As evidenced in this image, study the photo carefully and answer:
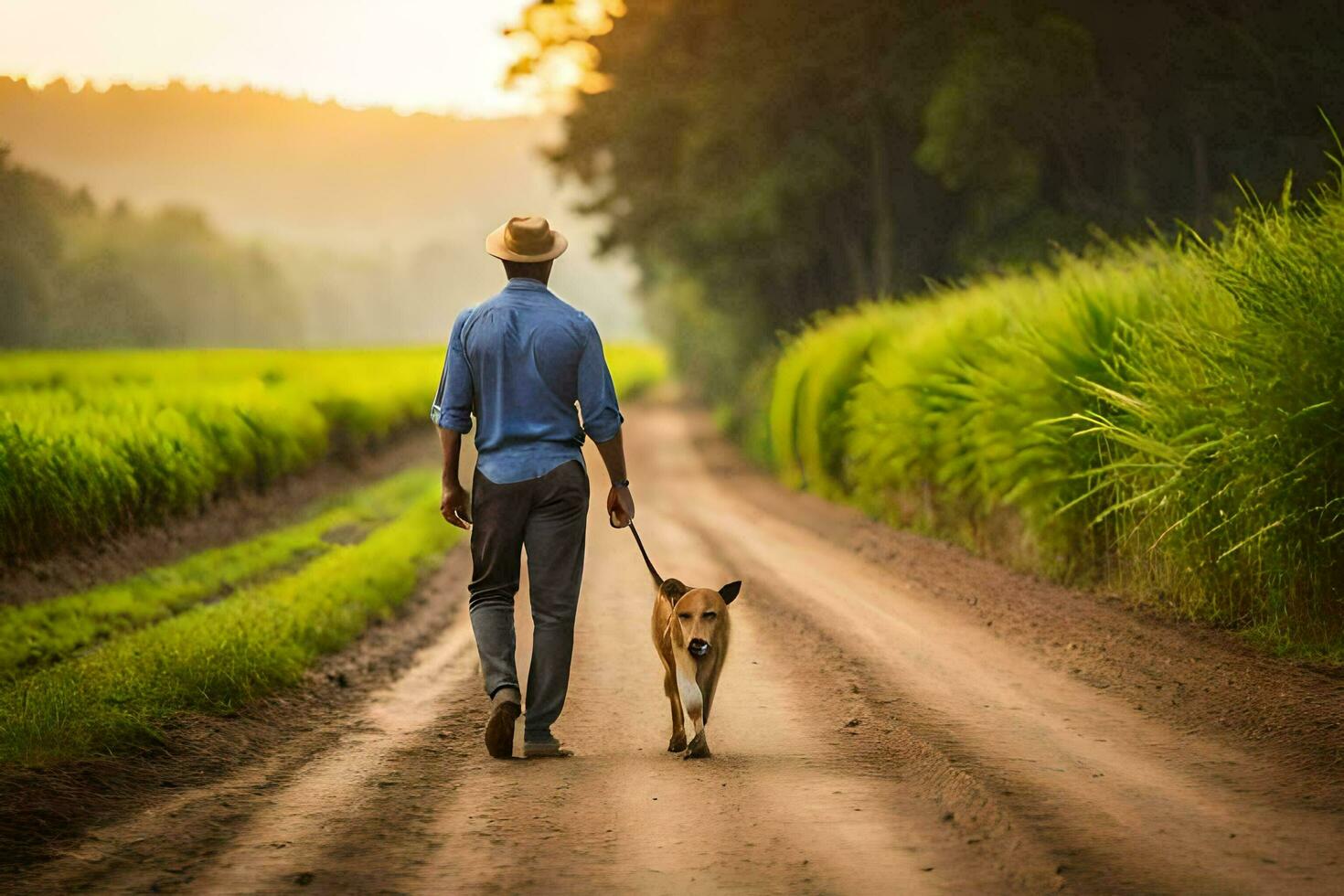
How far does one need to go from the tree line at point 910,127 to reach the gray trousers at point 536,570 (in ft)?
50.9

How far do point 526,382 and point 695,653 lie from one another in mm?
1536

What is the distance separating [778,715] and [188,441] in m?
13.3

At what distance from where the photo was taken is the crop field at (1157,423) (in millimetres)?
9125

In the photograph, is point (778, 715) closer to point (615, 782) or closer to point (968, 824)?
point (615, 782)

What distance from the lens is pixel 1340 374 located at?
8.95 meters

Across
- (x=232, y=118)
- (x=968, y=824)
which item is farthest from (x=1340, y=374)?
(x=232, y=118)

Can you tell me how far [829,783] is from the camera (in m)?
6.35

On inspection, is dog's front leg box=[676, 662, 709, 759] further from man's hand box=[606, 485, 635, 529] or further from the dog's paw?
man's hand box=[606, 485, 635, 529]

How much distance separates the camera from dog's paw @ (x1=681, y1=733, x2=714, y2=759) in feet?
22.5

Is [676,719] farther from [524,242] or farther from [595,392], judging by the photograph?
[524,242]

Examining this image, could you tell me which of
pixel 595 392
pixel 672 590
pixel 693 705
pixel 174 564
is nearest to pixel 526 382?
pixel 595 392

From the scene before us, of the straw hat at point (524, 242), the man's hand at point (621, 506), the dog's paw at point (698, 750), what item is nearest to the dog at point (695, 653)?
the dog's paw at point (698, 750)

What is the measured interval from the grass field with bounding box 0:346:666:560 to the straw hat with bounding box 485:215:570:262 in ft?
28.0

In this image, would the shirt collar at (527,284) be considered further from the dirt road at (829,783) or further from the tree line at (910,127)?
the tree line at (910,127)
